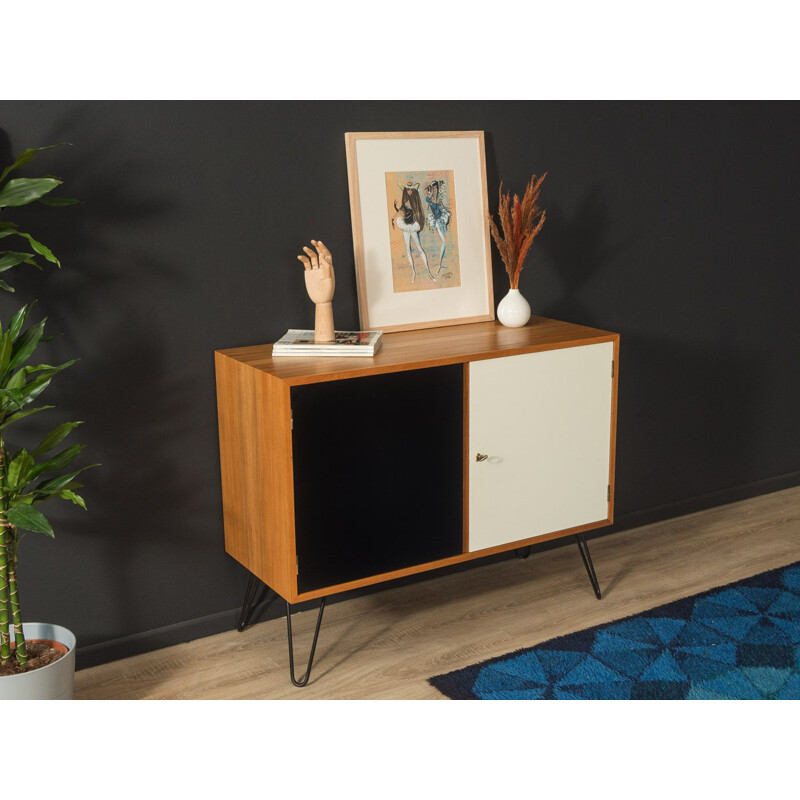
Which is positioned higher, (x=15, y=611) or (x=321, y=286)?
(x=321, y=286)

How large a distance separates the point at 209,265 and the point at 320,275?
A: 0.33 metres

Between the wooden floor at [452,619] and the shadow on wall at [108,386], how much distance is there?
258mm

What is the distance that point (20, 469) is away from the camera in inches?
93.8

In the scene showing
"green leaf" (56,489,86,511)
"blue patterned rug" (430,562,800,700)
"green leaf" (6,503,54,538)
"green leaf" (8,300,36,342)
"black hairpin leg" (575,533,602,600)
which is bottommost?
"blue patterned rug" (430,562,800,700)

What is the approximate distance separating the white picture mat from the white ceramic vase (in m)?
0.10

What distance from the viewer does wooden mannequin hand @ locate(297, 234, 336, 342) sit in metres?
2.82

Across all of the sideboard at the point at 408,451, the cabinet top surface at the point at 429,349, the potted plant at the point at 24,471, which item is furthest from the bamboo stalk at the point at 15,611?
the cabinet top surface at the point at 429,349

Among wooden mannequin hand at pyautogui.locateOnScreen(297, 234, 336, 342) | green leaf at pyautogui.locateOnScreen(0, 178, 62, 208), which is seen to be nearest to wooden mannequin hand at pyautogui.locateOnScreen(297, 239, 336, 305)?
wooden mannequin hand at pyautogui.locateOnScreen(297, 234, 336, 342)

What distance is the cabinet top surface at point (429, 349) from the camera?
2.64 metres

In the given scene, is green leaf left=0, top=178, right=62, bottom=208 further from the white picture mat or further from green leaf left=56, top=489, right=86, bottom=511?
the white picture mat

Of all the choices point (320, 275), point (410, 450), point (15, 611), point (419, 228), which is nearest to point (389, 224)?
point (419, 228)

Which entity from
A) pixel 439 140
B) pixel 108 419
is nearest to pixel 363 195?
pixel 439 140

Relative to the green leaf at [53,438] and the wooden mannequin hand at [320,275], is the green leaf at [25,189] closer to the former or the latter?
the green leaf at [53,438]

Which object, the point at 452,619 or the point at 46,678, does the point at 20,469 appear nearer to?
the point at 46,678
